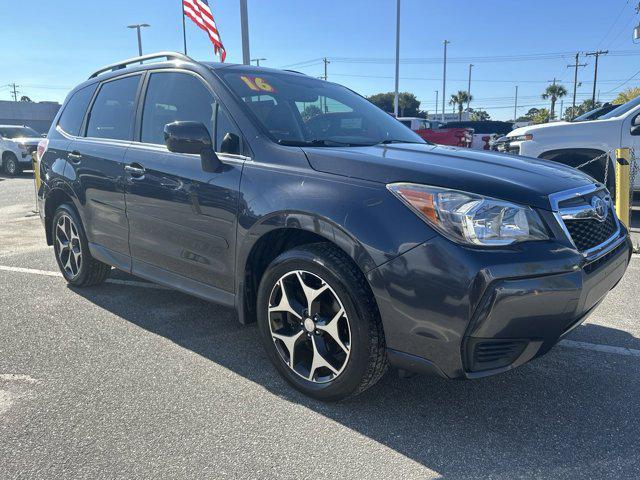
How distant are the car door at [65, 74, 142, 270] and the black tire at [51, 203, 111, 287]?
190 mm

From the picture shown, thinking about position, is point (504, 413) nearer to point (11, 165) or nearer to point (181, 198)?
point (181, 198)

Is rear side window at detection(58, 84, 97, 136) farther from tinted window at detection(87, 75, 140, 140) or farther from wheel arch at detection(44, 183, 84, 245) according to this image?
wheel arch at detection(44, 183, 84, 245)

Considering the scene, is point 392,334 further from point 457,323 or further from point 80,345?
point 80,345

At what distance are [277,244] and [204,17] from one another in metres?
9.89

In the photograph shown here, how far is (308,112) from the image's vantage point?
10.9 feet

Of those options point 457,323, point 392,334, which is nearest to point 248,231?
point 392,334

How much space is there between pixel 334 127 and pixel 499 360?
70.2 inches

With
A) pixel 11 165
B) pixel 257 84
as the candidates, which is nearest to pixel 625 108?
pixel 257 84

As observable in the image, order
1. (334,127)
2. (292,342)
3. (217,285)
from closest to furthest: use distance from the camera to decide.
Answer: (292,342)
(217,285)
(334,127)

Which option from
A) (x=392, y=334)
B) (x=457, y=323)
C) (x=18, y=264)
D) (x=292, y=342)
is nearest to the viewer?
(x=457, y=323)

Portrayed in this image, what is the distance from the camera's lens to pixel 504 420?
2.55m

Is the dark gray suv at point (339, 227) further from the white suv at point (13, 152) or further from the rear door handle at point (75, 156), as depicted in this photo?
the white suv at point (13, 152)

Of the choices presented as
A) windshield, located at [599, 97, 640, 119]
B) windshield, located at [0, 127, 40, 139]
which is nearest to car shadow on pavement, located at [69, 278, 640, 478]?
windshield, located at [599, 97, 640, 119]

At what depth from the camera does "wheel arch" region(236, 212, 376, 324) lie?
240cm
